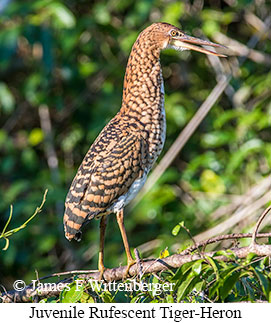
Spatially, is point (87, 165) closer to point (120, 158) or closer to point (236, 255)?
point (120, 158)

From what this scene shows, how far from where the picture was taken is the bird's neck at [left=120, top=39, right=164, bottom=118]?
10.8 feet

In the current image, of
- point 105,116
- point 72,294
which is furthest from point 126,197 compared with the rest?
point 105,116

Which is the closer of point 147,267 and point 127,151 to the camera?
point 147,267

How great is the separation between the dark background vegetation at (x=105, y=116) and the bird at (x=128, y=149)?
5.27 feet

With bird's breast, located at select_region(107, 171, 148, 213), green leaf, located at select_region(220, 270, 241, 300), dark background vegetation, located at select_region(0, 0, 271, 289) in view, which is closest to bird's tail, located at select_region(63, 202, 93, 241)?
bird's breast, located at select_region(107, 171, 148, 213)

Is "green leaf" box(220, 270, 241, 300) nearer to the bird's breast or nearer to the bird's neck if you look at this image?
the bird's breast

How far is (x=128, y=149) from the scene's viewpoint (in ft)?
10.2

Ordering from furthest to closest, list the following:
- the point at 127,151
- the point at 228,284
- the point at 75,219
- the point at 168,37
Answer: the point at 168,37 < the point at 127,151 < the point at 75,219 < the point at 228,284

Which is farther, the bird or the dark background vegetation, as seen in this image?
the dark background vegetation

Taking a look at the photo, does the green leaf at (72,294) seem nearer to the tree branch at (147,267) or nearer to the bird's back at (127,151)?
the tree branch at (147,267)

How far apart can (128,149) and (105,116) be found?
2.47 metres

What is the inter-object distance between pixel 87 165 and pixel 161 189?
194 centimetres

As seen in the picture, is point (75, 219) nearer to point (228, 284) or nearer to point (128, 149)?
point (128, 149)

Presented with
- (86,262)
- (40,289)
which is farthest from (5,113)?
(40,289)
